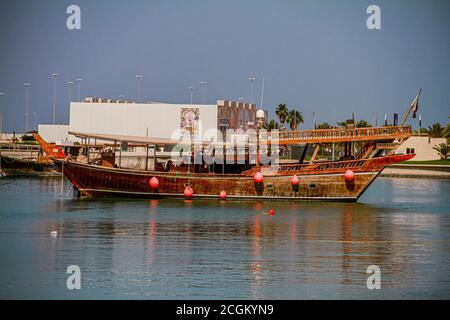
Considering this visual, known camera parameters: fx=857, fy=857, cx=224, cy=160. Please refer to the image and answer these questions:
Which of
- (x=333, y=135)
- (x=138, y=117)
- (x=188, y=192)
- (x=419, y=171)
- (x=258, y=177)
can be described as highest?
(x=138, y=117)

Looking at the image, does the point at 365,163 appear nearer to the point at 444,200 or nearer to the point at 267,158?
the point at 267,158

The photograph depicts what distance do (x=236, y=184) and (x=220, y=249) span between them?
51.6ft

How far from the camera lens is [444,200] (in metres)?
61.6

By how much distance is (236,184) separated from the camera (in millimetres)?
48375

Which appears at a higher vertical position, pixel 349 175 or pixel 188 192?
pixel 349 175

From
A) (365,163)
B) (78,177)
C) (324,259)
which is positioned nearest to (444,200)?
(365,163)

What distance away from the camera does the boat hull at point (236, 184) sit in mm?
47750

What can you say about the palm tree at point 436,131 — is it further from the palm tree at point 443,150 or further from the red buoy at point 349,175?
the red buoy at point 349,175

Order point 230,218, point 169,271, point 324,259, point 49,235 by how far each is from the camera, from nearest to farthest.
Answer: point 169,271
point 324,259
point 49,235
point 230,218

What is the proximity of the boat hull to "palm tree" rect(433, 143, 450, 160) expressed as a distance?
7359 cm

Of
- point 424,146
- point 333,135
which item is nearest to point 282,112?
point 424,146

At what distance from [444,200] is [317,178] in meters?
17.3

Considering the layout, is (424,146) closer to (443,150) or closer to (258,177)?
(443,150)
